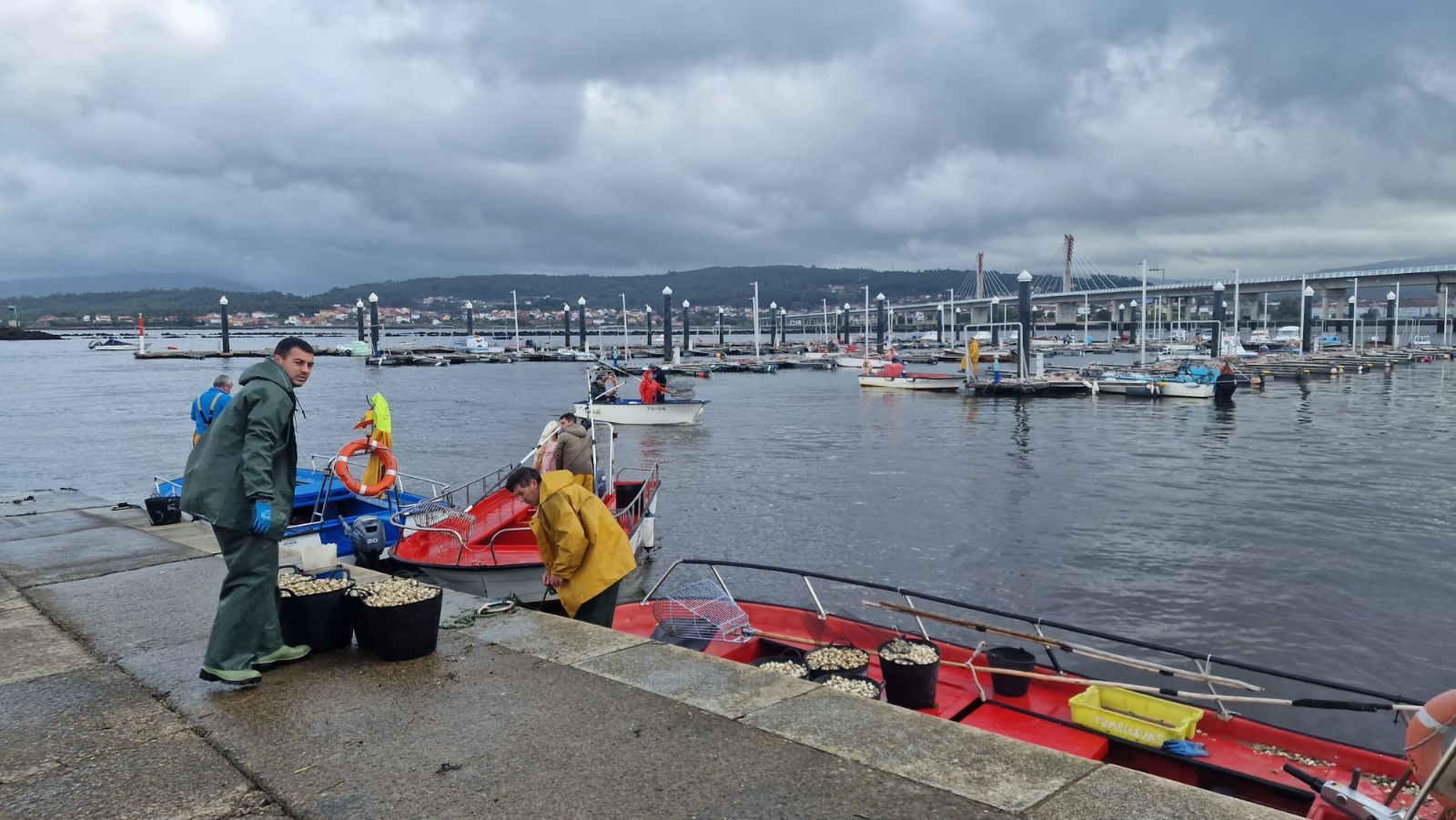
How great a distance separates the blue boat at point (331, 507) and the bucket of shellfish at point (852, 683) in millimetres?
8129

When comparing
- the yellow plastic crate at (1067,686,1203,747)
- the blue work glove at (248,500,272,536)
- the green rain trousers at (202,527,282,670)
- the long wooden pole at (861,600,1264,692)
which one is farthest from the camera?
the long wooden pole at (861,600,1264,692)

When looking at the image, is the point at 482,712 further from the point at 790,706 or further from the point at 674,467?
the point at 674,467

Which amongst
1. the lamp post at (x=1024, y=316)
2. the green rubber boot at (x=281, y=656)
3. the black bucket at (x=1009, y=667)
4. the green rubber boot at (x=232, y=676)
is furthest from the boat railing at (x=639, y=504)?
the lamp post at (x=1024, y=316)

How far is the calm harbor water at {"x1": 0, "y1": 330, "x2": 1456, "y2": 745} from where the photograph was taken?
13.4 m

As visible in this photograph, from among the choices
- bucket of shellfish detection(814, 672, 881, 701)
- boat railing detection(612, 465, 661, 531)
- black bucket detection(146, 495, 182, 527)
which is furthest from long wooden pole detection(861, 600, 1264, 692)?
black bucket detection(146, 495, 182, 527)

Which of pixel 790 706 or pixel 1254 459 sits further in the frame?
pixel 1254 459

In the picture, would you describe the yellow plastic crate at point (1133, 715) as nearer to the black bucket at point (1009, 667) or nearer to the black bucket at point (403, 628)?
Answer: the black bucket at point (1009, 667)

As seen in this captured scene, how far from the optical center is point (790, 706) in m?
5.05

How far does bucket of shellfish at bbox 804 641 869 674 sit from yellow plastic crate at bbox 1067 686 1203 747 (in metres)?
1.74

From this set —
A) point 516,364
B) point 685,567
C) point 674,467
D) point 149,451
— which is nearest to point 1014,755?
point 685,567

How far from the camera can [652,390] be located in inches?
1524

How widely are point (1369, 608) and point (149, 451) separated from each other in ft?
118

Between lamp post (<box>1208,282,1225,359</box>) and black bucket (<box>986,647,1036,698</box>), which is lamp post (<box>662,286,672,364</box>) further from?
black bucket (<box>986,647,1036,698</box>)

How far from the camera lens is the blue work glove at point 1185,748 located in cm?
667
